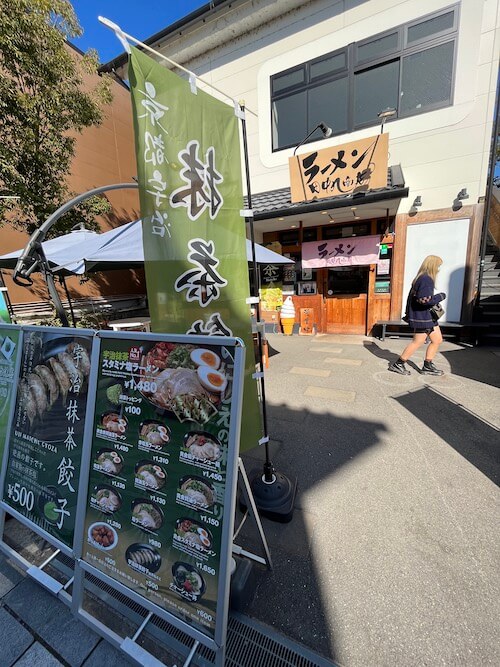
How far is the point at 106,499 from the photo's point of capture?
1538 millimetres

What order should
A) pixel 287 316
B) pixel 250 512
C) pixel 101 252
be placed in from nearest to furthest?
pixel 250 512
pixel 101 252
pixel 287 316

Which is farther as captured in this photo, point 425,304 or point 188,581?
point 425,304

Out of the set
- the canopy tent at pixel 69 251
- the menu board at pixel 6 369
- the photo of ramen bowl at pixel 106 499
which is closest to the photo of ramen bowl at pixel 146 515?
the photo of ramen bowl at pixel 106 499

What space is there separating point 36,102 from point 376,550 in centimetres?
767

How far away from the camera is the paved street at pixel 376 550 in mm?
1475

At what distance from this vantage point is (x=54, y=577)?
1.86m

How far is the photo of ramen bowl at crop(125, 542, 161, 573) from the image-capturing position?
1.41 meters

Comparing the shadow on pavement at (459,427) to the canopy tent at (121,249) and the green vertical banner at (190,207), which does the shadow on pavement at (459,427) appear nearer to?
the green vertical banner at (190,207)

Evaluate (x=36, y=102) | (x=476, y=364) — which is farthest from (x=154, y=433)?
(x=36, y=102)

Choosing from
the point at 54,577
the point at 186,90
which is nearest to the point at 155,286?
the point at 186,90

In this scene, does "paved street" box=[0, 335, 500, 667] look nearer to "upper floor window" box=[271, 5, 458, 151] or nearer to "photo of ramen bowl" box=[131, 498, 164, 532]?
"photo of ramen bowl" box=[131, 498, 164, 532]

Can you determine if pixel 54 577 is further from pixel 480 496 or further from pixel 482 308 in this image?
pixel 482 308

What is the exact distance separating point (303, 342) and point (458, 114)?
5805 millimetres

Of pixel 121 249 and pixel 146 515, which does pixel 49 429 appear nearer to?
pixel 146 515
